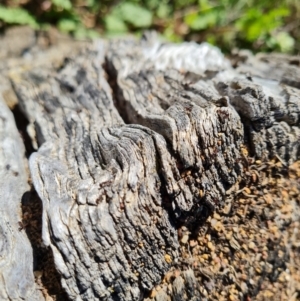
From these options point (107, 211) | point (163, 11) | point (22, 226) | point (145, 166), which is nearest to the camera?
point (107, 211)

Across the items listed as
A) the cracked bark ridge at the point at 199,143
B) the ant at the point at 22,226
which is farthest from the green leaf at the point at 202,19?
the ant at the point at 22,226

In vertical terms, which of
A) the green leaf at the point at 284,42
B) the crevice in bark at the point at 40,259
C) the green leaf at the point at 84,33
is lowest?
the crevice in bark at the point at 40,259

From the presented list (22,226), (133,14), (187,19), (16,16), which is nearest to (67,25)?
(16,16)

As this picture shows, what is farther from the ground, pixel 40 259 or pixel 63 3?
pixel 63 3

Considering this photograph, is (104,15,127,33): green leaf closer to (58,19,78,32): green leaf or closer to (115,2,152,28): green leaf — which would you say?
(115,2,152,28): green leaf

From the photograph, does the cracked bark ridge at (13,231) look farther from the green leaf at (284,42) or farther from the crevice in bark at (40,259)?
the green leaf at (284,42)

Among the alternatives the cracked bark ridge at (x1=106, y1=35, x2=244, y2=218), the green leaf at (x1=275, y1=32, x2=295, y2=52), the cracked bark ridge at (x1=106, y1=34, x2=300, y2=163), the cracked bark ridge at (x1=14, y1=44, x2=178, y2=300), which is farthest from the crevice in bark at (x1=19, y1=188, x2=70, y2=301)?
the green leaf at (x1=275, y1=32, x2=295, y2=52)

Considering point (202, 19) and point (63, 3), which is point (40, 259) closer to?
point (63, 3)
